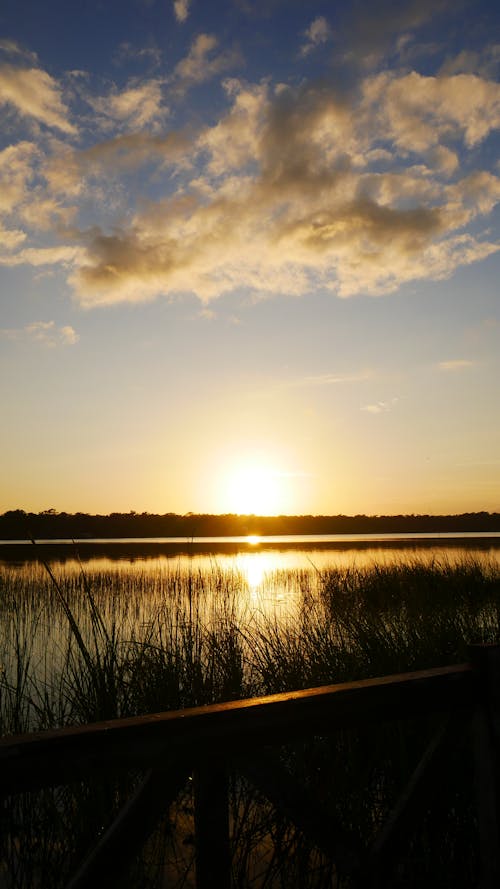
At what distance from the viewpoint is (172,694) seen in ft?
20.3

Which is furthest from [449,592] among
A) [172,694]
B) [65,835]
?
[65,835]

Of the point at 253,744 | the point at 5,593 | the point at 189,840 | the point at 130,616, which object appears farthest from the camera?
the point at 5,593

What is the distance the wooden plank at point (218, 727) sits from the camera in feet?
6.03

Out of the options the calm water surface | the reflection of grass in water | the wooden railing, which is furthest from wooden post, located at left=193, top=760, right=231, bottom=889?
the calm water surface

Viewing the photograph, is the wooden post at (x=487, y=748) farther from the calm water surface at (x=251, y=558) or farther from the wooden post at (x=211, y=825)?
the calm water surface at (x=251, y=558)

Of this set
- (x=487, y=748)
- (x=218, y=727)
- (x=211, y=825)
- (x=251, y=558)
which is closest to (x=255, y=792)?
(x=487, y=748)

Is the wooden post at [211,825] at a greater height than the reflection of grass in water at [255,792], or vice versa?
the wooden post at [211,825]

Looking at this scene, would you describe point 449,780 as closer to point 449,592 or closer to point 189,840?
point 189,840

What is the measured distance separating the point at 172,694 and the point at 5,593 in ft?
42.5

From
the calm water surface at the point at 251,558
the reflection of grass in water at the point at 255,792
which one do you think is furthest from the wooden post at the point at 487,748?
the calm water surface at the point at 251,558

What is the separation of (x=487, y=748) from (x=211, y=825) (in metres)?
1.33

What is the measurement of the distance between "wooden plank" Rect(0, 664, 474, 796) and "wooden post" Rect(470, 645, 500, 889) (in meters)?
0.10

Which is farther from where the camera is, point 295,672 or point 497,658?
point 295,672

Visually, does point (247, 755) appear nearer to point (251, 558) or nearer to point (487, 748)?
point (487, 748)
